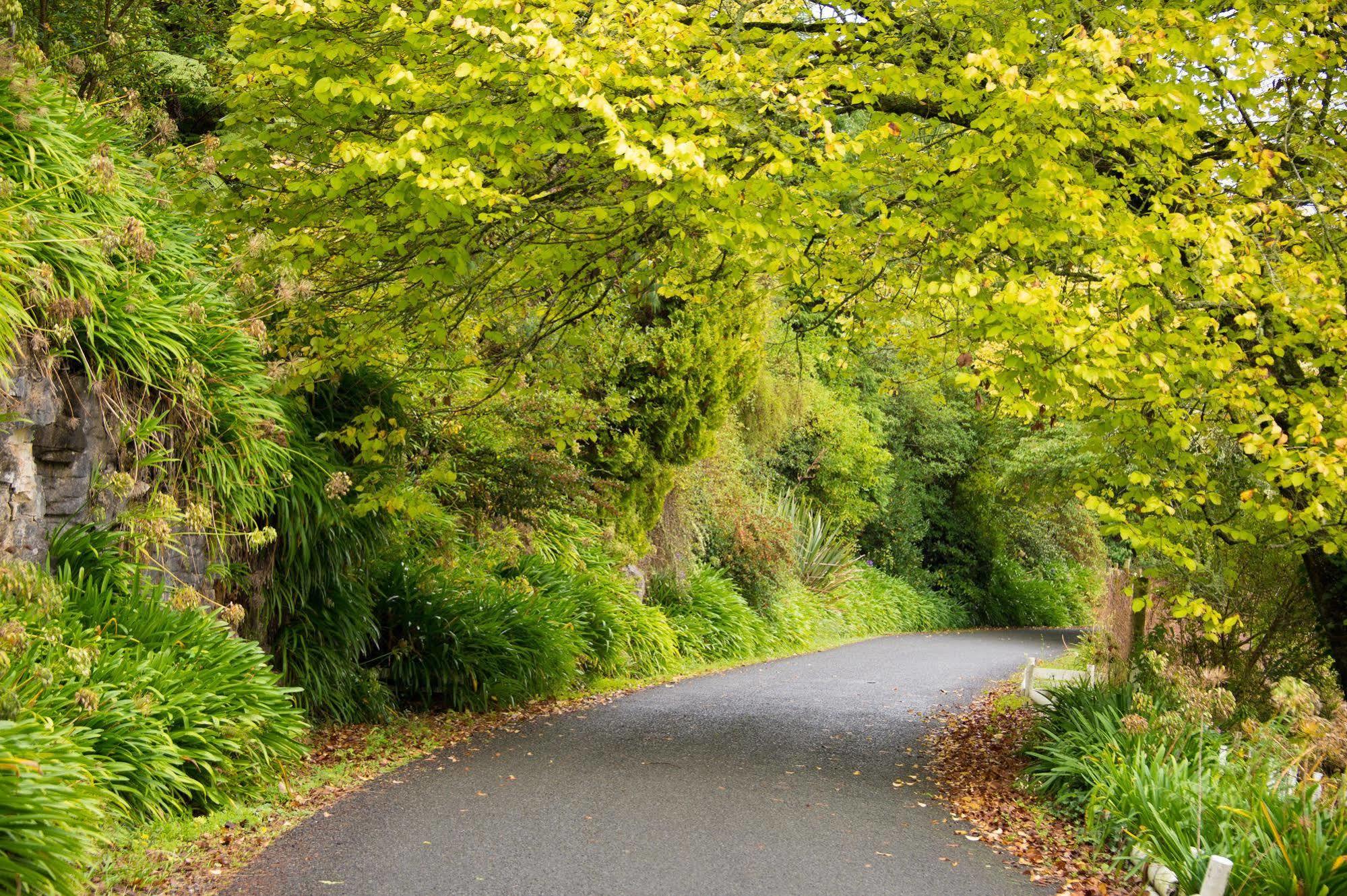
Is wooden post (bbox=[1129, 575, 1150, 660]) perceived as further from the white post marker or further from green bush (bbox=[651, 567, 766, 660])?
green bush (bbox=[651, 567, 766, 660])

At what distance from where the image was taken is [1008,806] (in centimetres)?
708

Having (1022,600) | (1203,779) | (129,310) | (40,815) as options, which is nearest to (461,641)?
Answer: (129,310)

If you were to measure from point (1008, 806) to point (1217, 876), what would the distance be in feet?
7.81

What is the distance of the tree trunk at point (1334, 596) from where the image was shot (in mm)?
7438

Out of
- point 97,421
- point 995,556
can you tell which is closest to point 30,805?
point 97,421

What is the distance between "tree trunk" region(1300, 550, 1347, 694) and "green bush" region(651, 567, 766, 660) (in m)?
7.94

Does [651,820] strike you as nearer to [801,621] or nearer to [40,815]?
[40,815]

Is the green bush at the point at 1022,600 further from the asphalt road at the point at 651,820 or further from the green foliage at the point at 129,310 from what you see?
the green foliage at the point at 129,310

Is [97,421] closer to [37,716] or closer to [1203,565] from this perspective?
[37,716]

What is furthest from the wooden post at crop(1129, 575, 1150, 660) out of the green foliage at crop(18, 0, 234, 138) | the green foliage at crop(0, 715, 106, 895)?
the green foliage at crop(18, 0, 234, 138)

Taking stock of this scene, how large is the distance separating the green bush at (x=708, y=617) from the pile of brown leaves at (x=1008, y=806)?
4420 millimetres

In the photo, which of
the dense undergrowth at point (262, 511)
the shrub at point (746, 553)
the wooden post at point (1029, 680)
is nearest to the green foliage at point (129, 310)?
the dense undergrowth at point (262, 511)

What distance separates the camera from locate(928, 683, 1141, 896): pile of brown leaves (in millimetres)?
5719

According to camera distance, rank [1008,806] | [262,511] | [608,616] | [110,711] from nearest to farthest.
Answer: [110,711], [1008,806], [262,511], [608,616]
